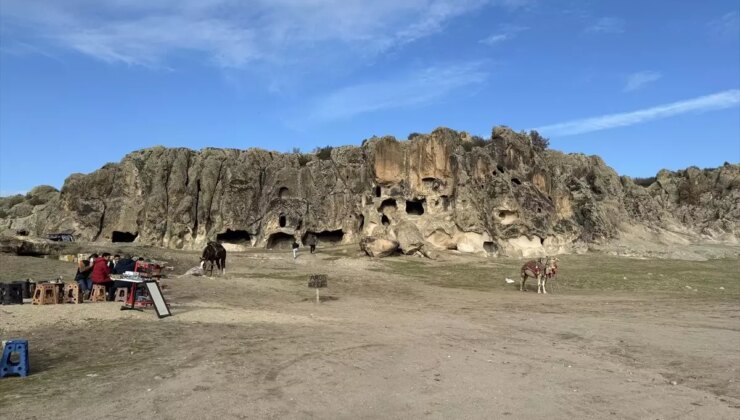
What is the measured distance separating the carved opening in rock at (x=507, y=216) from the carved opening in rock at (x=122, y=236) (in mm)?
33384

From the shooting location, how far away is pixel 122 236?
5319 cm

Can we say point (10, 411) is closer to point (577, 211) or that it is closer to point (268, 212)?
point (268, 212)

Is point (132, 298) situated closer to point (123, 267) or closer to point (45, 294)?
point (45, 294)

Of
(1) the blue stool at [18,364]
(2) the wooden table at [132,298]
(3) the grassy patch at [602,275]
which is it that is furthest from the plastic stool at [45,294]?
(3) the grassy patch at [602,275]

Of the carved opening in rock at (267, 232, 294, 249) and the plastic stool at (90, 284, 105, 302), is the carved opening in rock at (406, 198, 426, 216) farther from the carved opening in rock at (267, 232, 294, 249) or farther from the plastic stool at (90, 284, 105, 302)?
the plastic stool at (90, 284, 105, 302)

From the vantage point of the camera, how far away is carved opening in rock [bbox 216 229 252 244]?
5444 centimetres

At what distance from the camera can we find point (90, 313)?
1480 cm

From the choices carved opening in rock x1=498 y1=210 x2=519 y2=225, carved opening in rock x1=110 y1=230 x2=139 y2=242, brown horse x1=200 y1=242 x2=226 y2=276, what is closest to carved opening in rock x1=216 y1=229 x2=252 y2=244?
carved opening in rock x1=110 y1=230 x2=139 y2=242

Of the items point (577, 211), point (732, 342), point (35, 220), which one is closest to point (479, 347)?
point (732, 342)

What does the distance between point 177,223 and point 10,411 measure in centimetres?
4749

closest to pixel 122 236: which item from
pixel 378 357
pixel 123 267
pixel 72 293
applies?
pixel 123 267

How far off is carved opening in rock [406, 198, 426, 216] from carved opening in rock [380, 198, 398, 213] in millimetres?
1335

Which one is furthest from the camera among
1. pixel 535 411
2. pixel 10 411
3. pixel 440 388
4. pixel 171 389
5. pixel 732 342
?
pixel 732 342

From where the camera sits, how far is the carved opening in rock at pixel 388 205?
53.0m
